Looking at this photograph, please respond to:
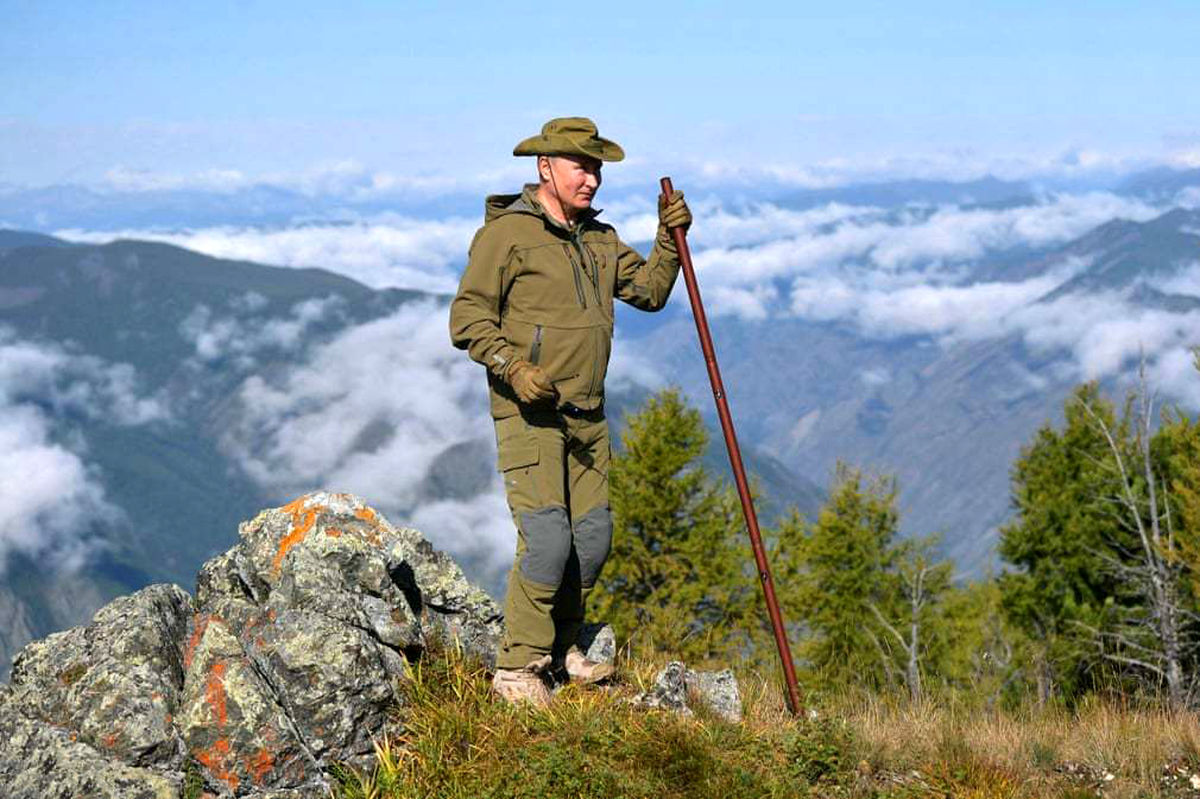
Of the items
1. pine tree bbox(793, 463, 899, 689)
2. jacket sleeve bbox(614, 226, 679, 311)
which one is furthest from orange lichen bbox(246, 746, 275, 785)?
→ pine tree bbox(793, 463, 899, 689)

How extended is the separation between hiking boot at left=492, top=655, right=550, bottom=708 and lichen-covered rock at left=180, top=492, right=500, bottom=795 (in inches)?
21.6

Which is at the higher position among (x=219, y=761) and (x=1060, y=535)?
(x=219, y=761)

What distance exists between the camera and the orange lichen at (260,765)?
6.80 meters

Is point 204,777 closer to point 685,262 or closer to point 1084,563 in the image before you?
point 685,262

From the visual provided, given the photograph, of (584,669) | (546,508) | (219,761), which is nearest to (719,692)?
(584,669)

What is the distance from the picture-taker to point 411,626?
778 cm

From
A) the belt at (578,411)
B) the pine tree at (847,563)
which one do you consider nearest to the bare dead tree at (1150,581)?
the pine tree at (847,563)

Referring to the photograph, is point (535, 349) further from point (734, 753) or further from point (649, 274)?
point (734, 753)

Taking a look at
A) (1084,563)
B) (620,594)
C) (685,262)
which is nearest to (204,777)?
(685,262)

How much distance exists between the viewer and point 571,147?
7582 millimetres

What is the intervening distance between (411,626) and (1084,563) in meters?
45.3

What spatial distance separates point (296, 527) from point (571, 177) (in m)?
3.19

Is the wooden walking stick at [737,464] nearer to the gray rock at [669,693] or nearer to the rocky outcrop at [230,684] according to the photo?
the gray rock at [669,693]

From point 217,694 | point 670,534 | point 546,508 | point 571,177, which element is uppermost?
point 571,177
